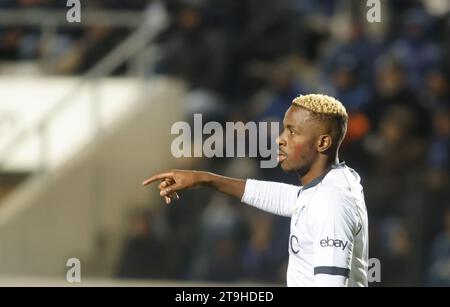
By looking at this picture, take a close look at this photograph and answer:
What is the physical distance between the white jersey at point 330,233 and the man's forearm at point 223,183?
25cm

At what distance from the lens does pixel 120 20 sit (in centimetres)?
1368

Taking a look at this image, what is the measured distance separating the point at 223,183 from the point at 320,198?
0.54 meters

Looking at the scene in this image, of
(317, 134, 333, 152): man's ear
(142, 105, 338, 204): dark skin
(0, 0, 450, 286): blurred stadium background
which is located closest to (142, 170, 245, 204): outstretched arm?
(142, 105, 338, 204): dark skin

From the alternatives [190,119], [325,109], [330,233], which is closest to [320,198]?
[330,233]

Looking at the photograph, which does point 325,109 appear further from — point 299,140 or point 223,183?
point 223,183

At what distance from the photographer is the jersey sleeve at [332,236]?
4555 millimetres

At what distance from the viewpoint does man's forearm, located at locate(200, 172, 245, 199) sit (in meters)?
5.04

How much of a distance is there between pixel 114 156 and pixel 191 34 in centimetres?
166

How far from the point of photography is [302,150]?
482 cm

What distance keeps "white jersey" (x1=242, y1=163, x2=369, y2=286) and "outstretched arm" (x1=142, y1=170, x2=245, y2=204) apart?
0.91 feet

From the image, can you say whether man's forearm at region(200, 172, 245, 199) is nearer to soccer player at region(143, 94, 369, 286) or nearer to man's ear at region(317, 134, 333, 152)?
soccer player at region(143, 94, 369, 286)

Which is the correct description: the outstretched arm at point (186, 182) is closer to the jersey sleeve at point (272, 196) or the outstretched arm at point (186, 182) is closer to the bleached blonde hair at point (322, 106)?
the jersey sleeve at point (272, 196)
